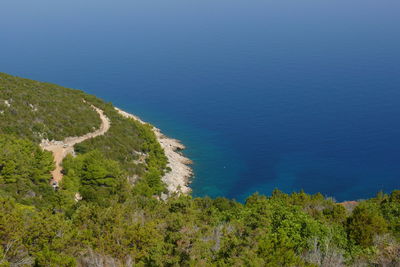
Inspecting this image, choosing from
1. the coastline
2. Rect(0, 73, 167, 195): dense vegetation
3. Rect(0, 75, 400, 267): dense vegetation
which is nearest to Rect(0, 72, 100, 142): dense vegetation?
Rect(0, 73, 167, 195): dense vegetation

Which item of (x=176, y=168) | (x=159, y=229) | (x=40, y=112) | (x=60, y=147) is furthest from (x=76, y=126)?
(x=159, y=229)

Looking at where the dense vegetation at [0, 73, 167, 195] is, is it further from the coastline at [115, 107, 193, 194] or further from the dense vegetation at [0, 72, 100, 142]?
the coastline at [115, 107, 193, 194]

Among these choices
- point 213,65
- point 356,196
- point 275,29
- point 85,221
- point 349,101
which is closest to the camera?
point 85,221

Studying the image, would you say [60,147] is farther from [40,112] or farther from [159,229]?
[159,229]

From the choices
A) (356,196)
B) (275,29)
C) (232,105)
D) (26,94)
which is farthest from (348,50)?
(26,94)

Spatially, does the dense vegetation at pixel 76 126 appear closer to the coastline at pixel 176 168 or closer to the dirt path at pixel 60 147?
the dirt path at pixel 60 147

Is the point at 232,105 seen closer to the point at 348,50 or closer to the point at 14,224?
the point at 348,50
